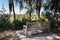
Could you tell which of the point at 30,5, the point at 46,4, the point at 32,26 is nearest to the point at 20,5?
the point at 30,5

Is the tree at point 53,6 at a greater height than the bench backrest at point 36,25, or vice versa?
the tree at point 53,6

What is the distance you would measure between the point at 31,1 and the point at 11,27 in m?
2.38

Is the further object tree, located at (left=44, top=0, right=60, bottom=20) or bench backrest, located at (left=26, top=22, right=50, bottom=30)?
tree, located at (left=44, top=0, right=60, bottom=20)

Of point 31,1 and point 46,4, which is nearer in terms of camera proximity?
point 31,1

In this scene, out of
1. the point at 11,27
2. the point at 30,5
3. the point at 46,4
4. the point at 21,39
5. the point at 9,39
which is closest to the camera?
the point at 21,39

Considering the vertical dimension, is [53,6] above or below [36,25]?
above

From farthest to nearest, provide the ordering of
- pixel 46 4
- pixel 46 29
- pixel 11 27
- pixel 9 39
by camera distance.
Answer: pixel 46 4, pixel 11 27, pixel 46 29, pixel 9 39

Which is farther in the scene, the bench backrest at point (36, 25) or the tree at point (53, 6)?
the tree at point (53, 6)

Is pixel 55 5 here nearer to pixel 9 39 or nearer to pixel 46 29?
pixel 46 29

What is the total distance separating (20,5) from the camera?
817cm

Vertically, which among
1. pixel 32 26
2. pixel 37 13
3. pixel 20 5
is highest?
pixel 20 5

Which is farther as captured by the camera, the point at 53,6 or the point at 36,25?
the point at 53,6

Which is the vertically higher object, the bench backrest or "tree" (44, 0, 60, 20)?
"tree" (44, 0, 60, 20)

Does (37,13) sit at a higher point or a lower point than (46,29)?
higher
